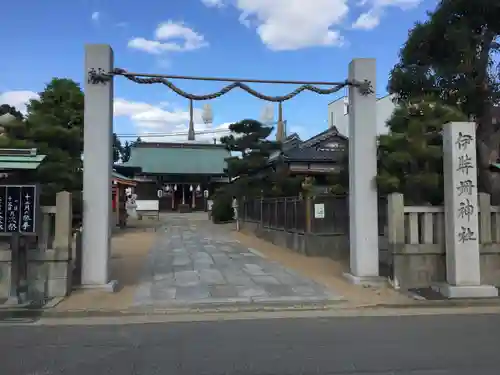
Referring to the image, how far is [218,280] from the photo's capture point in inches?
428

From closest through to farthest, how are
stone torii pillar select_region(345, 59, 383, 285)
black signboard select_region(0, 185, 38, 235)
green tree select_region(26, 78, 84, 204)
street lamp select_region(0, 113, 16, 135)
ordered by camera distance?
black signboard select_region(0, 185, 38, 235), stone torii pillar select_region(345, 59, 383, 285), green tree select_region(26, 78, 84, 204), street lamp select_region(0, 113, 16, 135)

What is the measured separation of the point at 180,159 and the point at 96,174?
35.2 meters

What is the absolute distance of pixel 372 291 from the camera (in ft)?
31.8

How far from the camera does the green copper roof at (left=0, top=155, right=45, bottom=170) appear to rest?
8680 mm

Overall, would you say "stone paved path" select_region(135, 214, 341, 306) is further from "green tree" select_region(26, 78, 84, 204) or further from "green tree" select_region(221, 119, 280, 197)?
"green tree" select_region(221, 119, 280, 197)

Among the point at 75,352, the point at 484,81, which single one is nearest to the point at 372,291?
the point at 484,81

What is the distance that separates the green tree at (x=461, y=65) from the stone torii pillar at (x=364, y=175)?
147 centimetres

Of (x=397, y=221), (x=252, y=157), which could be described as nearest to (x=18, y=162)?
(x=397, y=221)

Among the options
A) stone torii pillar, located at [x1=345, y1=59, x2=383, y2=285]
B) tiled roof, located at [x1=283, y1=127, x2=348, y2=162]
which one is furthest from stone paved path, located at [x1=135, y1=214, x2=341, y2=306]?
tiled roof, located at [x1=283, y1=127, x2=348, y2=162]

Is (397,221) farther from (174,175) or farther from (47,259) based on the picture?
(174,175)

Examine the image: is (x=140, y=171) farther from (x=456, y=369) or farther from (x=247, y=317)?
(x=456, y=369)

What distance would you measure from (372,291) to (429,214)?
206cm

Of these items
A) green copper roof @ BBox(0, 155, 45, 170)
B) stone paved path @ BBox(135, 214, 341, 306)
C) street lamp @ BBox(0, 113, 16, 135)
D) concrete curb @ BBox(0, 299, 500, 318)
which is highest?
street lamp @ BBox(0, 113, 16, 135)

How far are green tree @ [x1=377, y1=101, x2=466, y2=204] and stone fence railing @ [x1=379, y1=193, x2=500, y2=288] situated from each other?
0.58 meters
